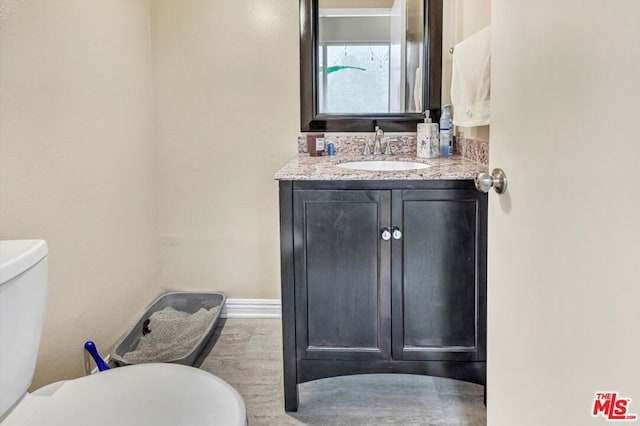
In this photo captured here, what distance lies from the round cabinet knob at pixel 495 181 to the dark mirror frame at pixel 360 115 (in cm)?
143

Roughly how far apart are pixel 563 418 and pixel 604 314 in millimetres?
240

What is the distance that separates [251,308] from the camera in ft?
9.12

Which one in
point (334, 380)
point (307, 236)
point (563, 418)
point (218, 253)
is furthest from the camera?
point (218, 253)

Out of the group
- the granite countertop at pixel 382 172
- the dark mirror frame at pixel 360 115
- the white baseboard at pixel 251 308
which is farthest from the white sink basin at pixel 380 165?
the white baseboard at pixel 251 308

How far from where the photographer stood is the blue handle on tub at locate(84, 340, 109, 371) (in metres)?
1.83

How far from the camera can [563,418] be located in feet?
2.95

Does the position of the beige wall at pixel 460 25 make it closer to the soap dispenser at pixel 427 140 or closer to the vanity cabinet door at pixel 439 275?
the soap dispenser at pixel 427 140

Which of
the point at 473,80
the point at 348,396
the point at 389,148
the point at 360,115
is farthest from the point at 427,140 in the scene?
the point at 348,396

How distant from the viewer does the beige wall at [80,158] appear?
1636 mm

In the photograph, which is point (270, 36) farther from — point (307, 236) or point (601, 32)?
point (601, 32)

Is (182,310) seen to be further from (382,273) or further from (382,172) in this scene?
(382,172)

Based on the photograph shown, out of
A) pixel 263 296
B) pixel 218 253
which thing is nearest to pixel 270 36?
pixel 218 253

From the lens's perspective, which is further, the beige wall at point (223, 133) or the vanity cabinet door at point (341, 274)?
the beige wall at point (223, 133)

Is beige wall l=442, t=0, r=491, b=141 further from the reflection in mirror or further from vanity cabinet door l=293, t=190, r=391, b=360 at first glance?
vanity cabinet door l=293, t=190, r=391, b=360
